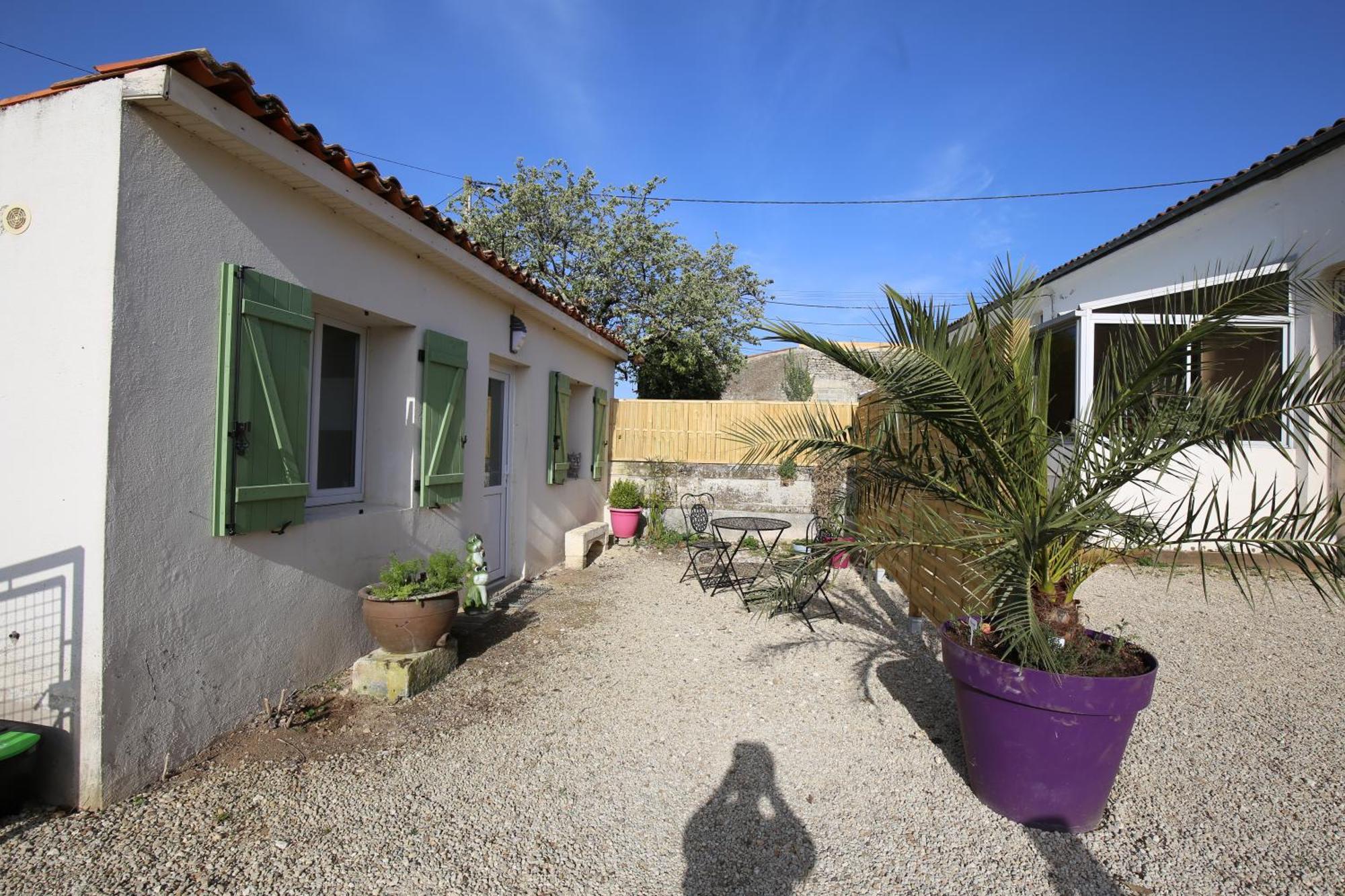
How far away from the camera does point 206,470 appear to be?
295 centimetres

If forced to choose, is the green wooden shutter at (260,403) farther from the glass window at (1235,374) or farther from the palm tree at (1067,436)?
the glass window at (1235,374)

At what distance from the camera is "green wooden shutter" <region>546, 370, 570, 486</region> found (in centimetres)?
717

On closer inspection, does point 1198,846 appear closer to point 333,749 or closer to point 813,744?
point 813,744

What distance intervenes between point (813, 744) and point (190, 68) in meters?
4.01

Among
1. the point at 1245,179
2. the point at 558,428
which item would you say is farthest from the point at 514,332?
the point at 1245,179

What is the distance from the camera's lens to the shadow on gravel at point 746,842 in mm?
2354

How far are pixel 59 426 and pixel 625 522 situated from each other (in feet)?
22.6

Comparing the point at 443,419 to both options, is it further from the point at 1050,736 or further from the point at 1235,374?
the point at 1235,374

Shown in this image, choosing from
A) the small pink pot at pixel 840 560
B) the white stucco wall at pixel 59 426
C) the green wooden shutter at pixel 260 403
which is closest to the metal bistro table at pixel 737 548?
the small pink pot at pixel 840 560

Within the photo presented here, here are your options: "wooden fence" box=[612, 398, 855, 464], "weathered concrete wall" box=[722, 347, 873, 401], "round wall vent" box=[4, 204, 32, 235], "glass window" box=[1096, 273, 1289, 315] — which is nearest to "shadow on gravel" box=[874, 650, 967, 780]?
"glass window" box=[1096, 273, 1289, 315]

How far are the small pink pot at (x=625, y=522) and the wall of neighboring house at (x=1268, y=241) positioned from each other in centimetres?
560

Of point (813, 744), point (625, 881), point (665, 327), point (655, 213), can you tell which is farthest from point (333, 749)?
point (655, 213)

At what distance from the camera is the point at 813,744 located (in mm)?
3414

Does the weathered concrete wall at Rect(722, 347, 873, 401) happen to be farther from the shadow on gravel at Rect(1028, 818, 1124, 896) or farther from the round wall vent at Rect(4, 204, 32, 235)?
the round wall vent at Rect(4, 204, 32, 235)
